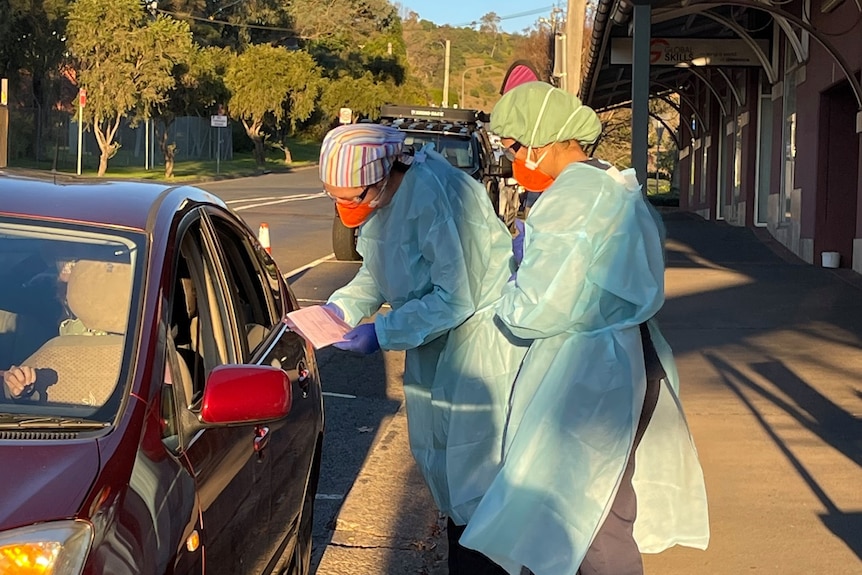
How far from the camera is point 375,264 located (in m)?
4.08

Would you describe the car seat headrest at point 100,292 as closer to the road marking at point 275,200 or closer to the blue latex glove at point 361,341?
the blue latex glove at point 361,341

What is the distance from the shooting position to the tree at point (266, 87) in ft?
186

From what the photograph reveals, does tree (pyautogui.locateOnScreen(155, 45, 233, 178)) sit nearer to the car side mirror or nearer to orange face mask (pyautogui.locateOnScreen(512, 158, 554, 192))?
orange face mask (pyautogui.locateOnScreen(512, 158, 554, 192))

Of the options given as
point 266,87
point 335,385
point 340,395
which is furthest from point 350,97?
point 340,395

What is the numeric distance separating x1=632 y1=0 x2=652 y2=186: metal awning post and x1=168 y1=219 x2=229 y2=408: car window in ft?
12.8

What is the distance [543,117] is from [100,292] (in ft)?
4.68

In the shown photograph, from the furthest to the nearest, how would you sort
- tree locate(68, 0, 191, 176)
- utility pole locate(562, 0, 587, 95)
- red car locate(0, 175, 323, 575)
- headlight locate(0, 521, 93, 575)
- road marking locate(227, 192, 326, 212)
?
1. tree locate(68, 0, 191, 176)
2. road marking locate(227, 192, 326, 212)
3. utility pole locate(562, 0, 587, 95)
4. red car locate(0, 175, 323, 575)
5. headlight locate(0, 521, 93, 575)

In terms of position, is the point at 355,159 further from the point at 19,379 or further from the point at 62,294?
the point at 19,379

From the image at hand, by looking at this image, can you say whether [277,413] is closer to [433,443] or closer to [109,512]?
[109,512]

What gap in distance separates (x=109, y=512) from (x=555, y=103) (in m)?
1.86

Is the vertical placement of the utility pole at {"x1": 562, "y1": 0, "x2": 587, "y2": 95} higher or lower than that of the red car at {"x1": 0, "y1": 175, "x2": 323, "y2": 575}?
higher

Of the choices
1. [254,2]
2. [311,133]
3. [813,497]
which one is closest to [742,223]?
[813,497]

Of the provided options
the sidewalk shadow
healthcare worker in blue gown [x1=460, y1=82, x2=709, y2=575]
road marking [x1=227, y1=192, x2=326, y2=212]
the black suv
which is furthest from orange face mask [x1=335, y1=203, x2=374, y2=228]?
road marking [x1=227, y1=192, x2=326, y2=212]

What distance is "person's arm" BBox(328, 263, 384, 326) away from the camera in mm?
4266
